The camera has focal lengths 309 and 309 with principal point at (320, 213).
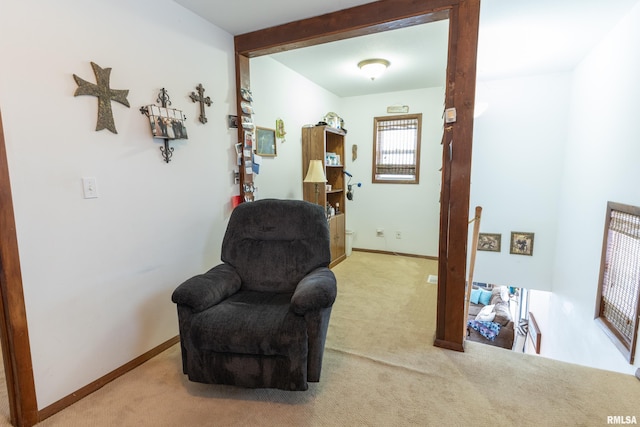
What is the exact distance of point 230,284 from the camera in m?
1.97

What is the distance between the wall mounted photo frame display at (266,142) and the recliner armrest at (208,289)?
55.7 inches

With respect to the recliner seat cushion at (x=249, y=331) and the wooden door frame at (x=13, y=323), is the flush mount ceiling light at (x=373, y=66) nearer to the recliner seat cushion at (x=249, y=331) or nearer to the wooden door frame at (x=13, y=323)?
the recliner seat cushion at (x=249, y=331)

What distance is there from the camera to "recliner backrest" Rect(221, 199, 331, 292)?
2.09 metres

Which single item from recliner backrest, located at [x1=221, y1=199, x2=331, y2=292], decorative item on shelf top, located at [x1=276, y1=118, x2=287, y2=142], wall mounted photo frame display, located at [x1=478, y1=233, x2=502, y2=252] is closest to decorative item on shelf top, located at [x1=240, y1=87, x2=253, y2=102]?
decorative item on shelf top, located at [x1=276, y1=118, x2=287, y2=142]

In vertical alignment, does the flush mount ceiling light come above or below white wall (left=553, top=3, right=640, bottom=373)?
above

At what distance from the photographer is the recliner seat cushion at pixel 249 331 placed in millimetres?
1540

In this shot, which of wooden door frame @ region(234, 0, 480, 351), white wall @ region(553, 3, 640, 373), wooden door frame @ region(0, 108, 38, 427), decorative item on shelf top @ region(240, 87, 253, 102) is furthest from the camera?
decorative item on shelf top @ region(240, 87, 253, 102)

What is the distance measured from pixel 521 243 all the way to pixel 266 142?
340cm

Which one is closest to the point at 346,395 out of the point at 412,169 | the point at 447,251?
the point at 447,251

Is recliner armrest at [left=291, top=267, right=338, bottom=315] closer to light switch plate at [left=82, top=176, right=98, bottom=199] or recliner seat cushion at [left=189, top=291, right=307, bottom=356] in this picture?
recliner seat cushion at [left=189, top=291, right=307, bottom=356]

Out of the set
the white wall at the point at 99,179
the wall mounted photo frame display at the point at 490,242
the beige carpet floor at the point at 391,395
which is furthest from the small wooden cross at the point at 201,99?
the wall mounted photo frame display at the point at 490,242

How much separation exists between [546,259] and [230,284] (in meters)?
3.90

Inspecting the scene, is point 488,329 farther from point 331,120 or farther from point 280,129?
point 280,129

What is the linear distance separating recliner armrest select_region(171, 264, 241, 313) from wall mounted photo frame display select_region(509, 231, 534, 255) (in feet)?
11.7
